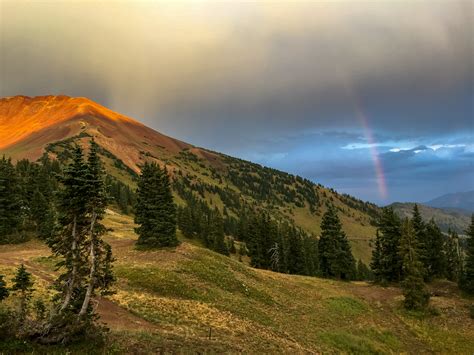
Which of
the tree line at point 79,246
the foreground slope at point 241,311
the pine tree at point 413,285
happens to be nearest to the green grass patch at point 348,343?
the foreground slope at point 241,311

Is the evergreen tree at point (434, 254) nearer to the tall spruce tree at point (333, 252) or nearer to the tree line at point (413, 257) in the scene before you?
the tree line at point (413, 257)

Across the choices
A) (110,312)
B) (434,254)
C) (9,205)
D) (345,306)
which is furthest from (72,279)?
(434,254)

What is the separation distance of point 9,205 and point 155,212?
3297 centimetres

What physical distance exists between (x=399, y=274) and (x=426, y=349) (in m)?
26.8

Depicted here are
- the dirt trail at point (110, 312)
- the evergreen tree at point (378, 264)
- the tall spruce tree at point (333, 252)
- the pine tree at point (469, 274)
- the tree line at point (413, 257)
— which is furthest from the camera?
the tall spruce tree at point (333, 252)

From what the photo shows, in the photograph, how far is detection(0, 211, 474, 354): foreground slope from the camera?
90.2ft

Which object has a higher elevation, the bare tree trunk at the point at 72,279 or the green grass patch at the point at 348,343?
the bare tree trunk at the point at 72,279

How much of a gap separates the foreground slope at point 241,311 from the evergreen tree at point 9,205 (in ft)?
19.9

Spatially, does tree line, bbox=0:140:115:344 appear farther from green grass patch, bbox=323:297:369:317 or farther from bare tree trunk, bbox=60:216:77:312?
green grass patch, bbox=323:297:369:317

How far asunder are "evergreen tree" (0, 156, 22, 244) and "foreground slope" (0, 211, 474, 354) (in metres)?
6.06

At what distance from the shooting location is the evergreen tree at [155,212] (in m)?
56.9

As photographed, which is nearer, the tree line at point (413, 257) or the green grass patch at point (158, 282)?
the green grass patch at point (158, 282)

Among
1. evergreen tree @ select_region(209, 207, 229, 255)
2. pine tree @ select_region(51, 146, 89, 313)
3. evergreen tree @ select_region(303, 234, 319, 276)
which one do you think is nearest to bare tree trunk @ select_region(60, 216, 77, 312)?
pine tree @ select_region(51, 146, 89, 313)

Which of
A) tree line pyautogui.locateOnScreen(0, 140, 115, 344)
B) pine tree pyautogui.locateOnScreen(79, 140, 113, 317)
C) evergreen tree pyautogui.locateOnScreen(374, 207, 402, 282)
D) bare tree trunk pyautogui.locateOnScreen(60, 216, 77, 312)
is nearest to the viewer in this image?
tree line pyautogui.locateOnScreen(0, 140, 115, 344)
